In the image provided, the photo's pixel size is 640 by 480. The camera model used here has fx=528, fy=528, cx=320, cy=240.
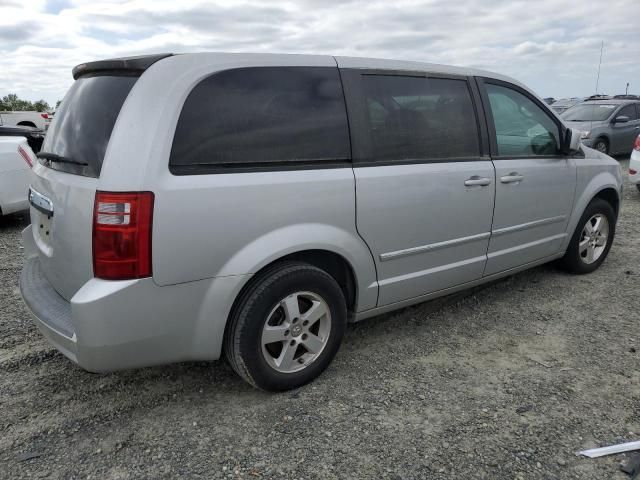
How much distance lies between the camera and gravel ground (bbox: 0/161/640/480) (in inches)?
91.9

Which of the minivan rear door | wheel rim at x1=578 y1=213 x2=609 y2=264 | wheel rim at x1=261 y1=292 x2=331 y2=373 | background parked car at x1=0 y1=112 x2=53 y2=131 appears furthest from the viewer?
background parked car at x1=0 y1=112 x2=53 y2=131

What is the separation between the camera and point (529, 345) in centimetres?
343

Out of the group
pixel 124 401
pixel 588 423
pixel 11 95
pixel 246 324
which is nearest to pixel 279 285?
pixel 246 324

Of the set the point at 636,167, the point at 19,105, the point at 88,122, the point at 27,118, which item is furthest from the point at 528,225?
the point at 19,105

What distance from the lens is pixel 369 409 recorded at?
273 cm

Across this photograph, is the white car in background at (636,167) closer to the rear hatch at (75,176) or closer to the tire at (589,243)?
the tire at (589,243)

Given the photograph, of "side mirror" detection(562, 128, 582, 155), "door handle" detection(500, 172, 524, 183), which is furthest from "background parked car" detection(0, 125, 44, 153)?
"side mirror" detection(562, 128, 582, 155)

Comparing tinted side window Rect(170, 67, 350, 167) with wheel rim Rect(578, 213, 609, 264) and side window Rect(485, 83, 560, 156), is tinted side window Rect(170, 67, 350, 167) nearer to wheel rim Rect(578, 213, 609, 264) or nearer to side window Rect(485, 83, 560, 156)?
side window Rect(485, 83, 560, 156)

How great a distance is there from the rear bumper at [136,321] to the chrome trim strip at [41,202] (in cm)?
43

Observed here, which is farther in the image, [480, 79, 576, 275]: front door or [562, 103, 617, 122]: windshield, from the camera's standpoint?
[562, 103, 617, 122]: windshield

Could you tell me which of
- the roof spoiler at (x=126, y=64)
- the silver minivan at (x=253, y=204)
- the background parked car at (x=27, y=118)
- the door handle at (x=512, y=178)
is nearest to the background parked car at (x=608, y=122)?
the door handle at (x=512, y=178)

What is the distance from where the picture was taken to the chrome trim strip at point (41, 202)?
8.47 feet

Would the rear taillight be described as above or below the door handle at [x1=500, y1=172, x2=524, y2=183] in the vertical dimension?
below

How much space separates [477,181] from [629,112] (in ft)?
38.2
